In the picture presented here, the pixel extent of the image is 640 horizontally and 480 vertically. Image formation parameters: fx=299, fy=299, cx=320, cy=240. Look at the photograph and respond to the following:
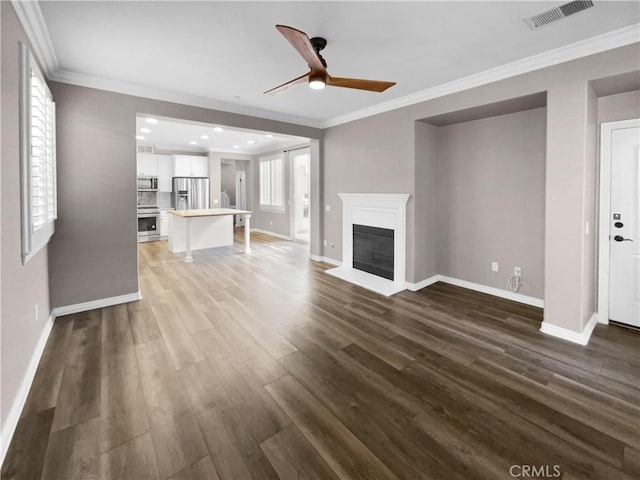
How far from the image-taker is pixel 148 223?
26.2 ft

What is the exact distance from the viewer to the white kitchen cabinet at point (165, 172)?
27.7ft

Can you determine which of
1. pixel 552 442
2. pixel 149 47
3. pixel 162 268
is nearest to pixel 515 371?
pixel 552 442

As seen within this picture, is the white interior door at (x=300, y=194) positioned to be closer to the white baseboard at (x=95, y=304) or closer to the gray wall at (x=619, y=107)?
the white baseboard at (x=95, y=304)

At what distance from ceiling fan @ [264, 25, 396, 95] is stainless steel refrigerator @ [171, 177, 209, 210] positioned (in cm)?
659

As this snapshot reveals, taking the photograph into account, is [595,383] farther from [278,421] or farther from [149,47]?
[149,47]

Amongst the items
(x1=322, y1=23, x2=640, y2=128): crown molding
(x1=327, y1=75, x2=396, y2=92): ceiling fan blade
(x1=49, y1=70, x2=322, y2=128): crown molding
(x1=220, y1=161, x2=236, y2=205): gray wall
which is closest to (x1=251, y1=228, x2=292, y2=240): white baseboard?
(x1=220, y1=161, x2=236, y2=205): gray wall

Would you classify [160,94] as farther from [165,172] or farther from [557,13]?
[165,172]

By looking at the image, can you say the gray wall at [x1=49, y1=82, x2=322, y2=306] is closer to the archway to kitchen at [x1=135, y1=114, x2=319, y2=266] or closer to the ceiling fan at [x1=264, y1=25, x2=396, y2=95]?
the ceiling fan at [x1=264, y1=25, x2=396, y2=95]

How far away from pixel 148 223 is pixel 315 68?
7.28 meters

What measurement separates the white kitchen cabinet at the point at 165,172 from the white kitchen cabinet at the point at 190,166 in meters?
0.23

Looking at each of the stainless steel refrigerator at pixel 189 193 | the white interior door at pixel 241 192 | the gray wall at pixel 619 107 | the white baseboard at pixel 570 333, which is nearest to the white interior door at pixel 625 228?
the gray wall at pixel 619 107

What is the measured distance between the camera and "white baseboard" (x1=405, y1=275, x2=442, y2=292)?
4320 millimetres

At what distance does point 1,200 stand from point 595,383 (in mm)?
4021

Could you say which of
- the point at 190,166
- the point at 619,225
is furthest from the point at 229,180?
the point at 619,225
